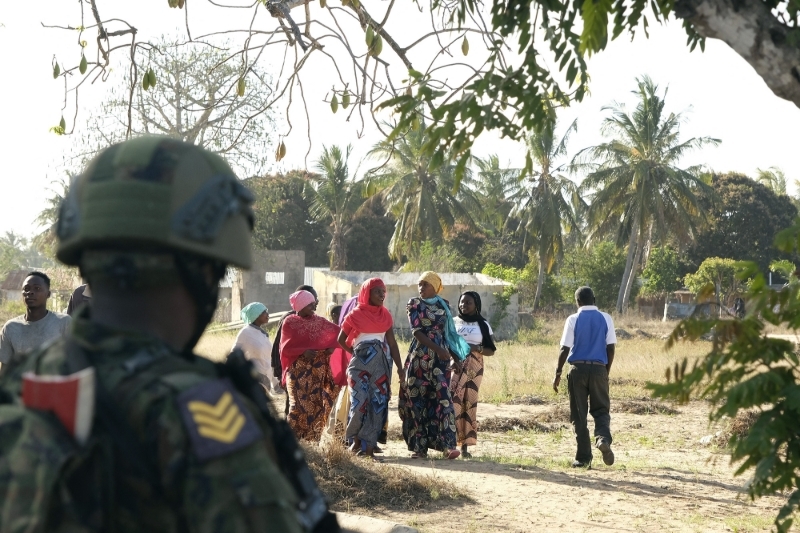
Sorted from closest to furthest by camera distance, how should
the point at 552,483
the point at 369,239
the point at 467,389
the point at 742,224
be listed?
the point at 552,483
the point at 467,389
the point at 742,224
the point at 369,239

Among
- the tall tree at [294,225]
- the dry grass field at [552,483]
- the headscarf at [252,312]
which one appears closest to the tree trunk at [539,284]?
the tall tree at [294,225]

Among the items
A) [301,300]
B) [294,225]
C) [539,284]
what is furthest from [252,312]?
[294,225]

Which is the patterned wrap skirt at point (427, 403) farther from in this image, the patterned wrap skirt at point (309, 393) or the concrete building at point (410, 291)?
the concrete building at point (410, 291)

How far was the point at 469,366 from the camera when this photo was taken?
9.87m

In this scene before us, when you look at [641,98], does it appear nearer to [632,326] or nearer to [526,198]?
[526,198]

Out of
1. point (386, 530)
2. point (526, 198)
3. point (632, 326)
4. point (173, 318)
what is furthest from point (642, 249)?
point (173, 318)

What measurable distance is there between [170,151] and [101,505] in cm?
53

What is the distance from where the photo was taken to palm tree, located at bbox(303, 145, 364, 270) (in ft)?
154

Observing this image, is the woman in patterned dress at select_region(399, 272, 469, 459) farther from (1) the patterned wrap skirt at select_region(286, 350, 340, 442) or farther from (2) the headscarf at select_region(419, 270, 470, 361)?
(1) the patterned wrap skirt at select_region(286, 350, 340, 442)

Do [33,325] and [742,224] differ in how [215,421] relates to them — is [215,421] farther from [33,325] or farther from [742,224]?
[742,224]

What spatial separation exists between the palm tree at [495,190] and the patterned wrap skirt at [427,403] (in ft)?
129

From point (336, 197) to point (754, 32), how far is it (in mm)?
44619

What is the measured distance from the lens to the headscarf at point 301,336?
30.1 feet

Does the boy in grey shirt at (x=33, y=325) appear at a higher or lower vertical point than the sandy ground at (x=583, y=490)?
higher
